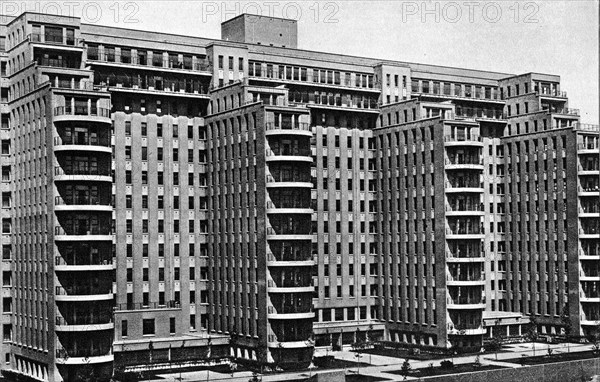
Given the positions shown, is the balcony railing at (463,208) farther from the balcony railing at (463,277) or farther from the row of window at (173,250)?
the row of window at (173,250)

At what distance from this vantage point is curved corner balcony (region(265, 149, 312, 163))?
352 ft

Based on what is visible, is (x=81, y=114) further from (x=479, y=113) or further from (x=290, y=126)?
(x=479, y=113)

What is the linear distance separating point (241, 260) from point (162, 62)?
2816cm

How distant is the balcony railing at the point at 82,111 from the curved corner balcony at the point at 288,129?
2019 centimetres

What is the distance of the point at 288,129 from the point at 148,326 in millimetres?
29725

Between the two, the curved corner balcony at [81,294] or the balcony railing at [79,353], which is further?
the curved corner balcony at [81,294]

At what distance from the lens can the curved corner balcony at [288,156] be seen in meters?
107

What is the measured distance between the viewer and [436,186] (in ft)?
397

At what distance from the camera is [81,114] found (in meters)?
96.1

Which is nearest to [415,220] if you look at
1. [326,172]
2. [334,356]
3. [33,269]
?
[326,172]

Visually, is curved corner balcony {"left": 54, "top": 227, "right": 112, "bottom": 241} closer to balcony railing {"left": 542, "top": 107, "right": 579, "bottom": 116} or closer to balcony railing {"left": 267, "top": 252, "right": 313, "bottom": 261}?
balcony railing {"left": 267, "top": 252, "right": 313, "bottom": 261}

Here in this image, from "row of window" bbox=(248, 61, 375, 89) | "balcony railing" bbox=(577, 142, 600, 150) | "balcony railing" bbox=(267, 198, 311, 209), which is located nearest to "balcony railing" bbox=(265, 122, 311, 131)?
"balcony railing" bbox=(267, 198, 311, 209)

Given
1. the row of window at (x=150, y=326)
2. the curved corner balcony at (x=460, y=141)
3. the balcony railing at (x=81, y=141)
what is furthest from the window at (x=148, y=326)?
the curved corner balcony at (x=460, y=141)

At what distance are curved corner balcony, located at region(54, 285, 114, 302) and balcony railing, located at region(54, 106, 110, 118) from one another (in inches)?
724
